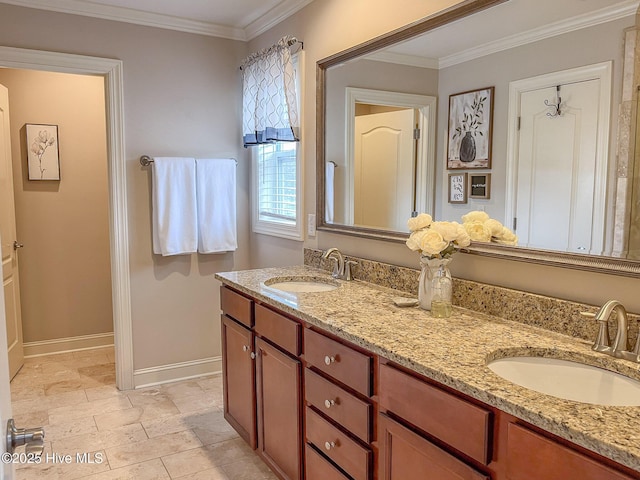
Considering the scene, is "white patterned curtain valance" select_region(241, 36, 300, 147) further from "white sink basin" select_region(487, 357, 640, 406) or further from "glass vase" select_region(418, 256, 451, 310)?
"white sink basin" select_region(487, 357, 640, 406)

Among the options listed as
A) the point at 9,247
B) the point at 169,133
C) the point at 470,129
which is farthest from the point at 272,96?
the point at 9,247

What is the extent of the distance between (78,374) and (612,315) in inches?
138

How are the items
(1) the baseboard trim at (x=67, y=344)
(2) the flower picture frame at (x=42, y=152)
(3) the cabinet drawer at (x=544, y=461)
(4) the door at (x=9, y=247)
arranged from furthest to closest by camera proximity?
(1) the baseboard trim at (x=67, y=344), (2) the flower picture frame at (x=42, y=152), (4) the door at (x=9, y=247), (3) the cabinet drawer at (x=544, y=461)

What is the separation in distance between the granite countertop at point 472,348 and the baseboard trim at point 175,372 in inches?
59.9

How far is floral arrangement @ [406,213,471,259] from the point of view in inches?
69.3

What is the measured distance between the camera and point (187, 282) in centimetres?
352

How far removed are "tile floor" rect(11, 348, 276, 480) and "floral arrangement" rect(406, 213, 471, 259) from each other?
1385 millimetres

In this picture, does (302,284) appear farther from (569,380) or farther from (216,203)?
(569,380)

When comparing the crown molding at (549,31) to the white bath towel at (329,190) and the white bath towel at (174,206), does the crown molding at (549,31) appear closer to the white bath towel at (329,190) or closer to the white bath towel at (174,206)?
the white bath towel at (329,190)

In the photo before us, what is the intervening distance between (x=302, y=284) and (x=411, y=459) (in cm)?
130

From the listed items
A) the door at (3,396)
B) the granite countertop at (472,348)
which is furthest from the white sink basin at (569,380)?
the door at (3,396)

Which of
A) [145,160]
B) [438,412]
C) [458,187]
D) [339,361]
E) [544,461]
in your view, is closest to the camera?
[544,461]

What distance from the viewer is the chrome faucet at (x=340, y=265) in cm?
250

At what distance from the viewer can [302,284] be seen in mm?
2586
